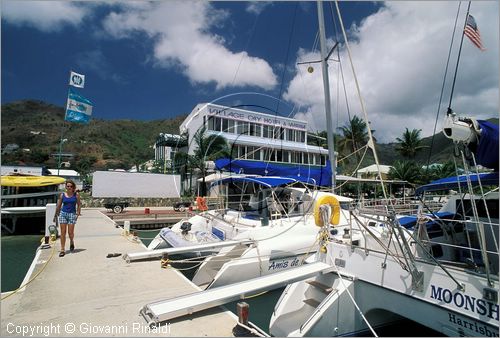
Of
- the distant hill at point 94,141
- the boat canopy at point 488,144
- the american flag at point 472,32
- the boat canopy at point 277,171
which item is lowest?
Result: the boat canopy at point 488,144

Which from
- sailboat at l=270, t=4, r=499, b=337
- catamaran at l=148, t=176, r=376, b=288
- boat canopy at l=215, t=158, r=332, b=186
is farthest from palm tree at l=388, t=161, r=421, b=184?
sailboat at l=270, t=4, r=499, b=337

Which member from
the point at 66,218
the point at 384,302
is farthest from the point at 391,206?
the point at 66,218

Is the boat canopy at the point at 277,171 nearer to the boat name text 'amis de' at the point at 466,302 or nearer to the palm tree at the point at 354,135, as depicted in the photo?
the boat name text 'amis de' at the point at 466,302

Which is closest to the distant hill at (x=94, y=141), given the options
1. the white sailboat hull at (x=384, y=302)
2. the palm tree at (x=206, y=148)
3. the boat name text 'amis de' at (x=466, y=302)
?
the palm tree at (x=206, y=148)

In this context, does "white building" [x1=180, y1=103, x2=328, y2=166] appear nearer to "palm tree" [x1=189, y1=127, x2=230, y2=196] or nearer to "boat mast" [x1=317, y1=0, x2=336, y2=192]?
"palm tree" [x1=189, y1=127, x2=230, y2=196]

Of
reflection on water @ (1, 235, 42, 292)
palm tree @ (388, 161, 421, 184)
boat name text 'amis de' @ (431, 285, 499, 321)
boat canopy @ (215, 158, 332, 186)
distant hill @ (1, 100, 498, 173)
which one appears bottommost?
reflection on water @ (1, 235, 42, 292)

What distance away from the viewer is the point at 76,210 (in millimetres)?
7559

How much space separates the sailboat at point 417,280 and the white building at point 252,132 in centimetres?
2407

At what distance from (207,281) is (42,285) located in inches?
135

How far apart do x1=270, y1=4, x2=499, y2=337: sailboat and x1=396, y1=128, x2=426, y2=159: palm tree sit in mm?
42544

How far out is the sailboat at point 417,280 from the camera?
11.5ft

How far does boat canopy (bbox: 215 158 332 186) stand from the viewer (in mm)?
10797

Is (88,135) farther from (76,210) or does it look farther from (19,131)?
(76,210)

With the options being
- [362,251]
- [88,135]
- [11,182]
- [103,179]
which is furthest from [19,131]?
[362,251]
